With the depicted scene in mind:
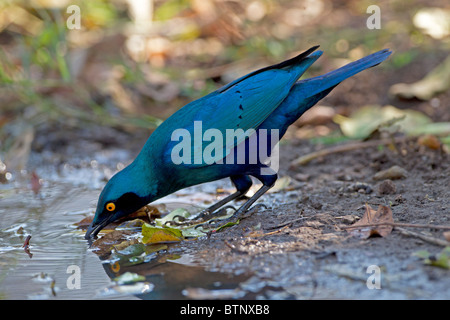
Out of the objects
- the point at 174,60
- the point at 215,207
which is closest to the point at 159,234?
the point at 215,207

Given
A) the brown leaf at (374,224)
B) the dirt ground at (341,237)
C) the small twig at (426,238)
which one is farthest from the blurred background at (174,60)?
the small twig at (426,238)

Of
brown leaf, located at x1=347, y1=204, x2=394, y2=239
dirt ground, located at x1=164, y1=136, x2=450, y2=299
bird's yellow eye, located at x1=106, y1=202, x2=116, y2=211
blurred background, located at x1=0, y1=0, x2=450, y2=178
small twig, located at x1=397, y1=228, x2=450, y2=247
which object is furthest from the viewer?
blurred background, located at x1=0, y1=0, x2=450, y2=178

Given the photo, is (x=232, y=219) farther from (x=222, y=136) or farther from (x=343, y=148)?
(x=343, y=148)

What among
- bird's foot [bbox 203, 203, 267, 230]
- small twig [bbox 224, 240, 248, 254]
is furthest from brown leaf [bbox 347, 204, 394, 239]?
bird's foot [bbox 203, 203, 267, 230]

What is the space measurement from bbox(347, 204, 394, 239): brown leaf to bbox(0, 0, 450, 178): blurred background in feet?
6.06

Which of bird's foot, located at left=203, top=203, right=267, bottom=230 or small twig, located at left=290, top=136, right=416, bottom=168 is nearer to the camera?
bird's foot, located at left=203, top=203, right=267, bottom=230

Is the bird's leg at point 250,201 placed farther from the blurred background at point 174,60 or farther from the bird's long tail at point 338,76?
the blurred background at point 174,60

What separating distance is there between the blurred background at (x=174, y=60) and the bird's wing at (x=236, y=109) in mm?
1256

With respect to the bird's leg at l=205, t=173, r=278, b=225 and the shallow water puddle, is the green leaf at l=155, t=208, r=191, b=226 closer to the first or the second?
the bird's leg at l=205, t=173, r=278, b=225

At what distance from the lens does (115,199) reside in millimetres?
4180

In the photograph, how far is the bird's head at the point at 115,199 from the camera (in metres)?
4.18

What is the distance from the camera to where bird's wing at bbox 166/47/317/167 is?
4.38 metres

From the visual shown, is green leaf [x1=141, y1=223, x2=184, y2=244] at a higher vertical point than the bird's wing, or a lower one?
lower

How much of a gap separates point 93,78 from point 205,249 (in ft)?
15.7
